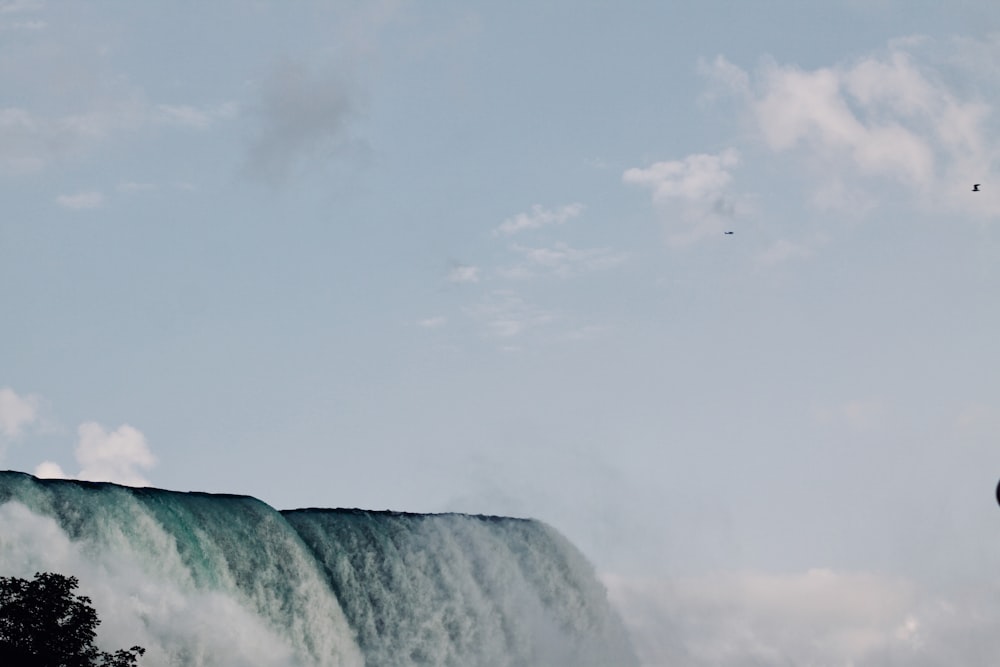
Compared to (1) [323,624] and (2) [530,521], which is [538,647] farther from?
(1) [323,624]

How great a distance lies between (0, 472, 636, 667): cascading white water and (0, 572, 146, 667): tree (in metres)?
4.51

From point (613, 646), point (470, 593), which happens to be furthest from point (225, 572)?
point (613, 646)

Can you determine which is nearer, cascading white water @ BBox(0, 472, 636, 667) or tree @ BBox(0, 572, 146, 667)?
tree @ BBox(0, 572, 146, 667)

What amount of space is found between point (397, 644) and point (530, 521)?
19.6 meters

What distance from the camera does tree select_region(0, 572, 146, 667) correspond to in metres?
34.6

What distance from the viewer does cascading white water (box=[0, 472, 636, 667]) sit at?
42125mm

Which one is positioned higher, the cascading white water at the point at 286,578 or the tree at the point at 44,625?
the cascading white water at the point at 286,578

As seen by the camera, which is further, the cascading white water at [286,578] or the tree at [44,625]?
the cascading white water at [286,578]

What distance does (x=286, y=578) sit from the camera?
5016 cm

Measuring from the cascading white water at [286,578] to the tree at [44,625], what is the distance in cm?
451

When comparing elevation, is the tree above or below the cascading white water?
below

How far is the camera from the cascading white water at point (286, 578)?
1658 inches

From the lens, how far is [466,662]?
199 feet

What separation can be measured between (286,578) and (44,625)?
15686 mm
